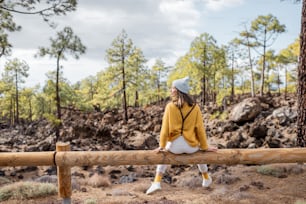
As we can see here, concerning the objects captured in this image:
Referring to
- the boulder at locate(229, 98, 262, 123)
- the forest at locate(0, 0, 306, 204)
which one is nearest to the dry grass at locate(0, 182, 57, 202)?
the forest at locate(0, 0, 306, 204)

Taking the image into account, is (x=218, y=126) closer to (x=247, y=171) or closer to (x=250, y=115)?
(x=250, y=115)

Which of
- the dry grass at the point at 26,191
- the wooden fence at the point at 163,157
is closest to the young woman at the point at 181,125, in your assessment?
the wooden fence at the point at 163,157

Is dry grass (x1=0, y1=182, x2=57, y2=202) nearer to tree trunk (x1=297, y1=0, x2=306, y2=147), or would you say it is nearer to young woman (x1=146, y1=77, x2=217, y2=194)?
young woman (x1=146, y1=77, x2=217, y2=194)

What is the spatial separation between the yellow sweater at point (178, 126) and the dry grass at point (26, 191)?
13.5 feet

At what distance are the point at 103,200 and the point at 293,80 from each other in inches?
1556

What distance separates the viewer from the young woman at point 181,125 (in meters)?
3.96

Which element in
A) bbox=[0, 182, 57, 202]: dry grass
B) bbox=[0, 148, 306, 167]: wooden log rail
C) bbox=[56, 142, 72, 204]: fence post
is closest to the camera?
bbox=[0, 148, 306, 167]: wooden log rail

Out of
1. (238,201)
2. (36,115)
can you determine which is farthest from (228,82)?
(36,115)

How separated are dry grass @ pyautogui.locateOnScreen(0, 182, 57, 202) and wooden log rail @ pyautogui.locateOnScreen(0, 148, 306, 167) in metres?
3.07

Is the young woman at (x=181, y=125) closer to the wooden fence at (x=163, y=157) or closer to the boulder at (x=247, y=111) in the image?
the wooden fence at (x=163, y=157)

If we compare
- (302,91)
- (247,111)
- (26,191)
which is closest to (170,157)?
(26,191)

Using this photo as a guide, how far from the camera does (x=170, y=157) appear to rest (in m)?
3.91

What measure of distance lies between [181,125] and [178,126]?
5 cm

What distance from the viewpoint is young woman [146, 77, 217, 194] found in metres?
3.96
